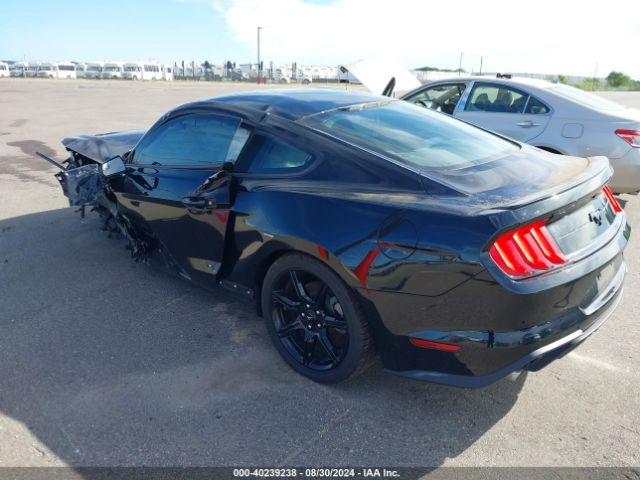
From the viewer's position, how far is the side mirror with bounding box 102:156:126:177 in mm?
4159

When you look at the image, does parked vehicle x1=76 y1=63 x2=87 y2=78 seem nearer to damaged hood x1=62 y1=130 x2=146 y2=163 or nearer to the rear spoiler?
damaged hood x1=62 y1=130 x2=146 y2=163

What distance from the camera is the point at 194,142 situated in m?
3.59

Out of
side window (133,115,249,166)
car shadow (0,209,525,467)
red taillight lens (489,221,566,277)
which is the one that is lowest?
car shadow (0,209,525,467)

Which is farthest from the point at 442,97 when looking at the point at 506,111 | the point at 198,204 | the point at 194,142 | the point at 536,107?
the point at 198,204

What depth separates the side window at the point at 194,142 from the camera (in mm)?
3311

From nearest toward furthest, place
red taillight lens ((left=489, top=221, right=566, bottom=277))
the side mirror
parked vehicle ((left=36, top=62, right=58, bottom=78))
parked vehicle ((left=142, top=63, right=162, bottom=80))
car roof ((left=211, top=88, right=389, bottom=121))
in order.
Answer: red taillight lens ((left=489, top=221, right=566, bottom=277)), car roof ((left=211, top=88, right=389, bottom=121)), the side mirror, parked vehicle ((left=36, top=62, right=58, bottom=78)), parked vehicle ((left=142, top=63, right=162, bottom=80))

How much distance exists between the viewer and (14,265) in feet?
15.3

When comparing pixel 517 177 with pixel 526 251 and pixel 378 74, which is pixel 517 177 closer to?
pixel 526 251

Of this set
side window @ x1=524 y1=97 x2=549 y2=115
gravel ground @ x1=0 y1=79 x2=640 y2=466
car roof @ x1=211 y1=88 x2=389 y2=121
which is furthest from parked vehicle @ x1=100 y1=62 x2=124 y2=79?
A: gravel ground @ x1=0 y1=79 x2=640 y2=466

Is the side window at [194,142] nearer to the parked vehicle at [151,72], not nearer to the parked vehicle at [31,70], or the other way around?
the parked vehicle at [151,72]

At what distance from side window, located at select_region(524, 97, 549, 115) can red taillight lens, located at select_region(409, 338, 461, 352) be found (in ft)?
15.4

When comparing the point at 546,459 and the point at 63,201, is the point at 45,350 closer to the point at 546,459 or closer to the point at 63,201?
the point at 546,459

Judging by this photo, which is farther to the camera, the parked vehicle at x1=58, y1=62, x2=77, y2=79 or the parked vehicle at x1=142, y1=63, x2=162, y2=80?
the parked vehicle at x1=142, y1=63, x2=162, y2=80

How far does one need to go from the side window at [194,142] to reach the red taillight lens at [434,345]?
1.64 m
